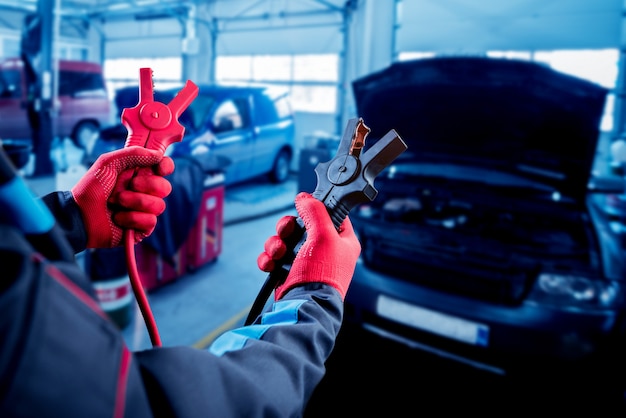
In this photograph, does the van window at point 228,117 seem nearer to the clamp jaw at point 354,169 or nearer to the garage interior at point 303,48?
the garage interior at point 303,48

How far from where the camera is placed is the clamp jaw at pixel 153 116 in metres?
1.10

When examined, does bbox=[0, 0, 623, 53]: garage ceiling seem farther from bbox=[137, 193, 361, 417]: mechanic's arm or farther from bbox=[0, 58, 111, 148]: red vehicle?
bbox=[137, 193, 361, 417]: mechanic's arm

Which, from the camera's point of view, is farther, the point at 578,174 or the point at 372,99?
the point at 372,99

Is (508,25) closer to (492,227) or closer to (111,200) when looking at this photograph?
(492,227)

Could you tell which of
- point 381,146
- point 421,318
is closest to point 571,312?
point 421,318

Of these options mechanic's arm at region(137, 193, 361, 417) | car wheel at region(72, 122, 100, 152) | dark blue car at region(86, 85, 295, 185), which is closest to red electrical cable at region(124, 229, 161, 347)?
mechanic's arm at region(137, 193, 361, 417)

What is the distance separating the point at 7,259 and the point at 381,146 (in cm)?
59

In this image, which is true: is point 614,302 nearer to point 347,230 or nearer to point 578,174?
point 578,174

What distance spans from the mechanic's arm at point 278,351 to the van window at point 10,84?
29.7 ft

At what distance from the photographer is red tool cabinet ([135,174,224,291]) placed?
3.42 metres

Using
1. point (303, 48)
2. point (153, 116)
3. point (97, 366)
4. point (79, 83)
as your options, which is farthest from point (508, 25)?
point (79, 83)

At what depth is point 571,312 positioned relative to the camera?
6.24 ft

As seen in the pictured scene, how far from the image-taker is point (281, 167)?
26.7 ft

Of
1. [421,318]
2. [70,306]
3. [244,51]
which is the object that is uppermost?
[244,51]
